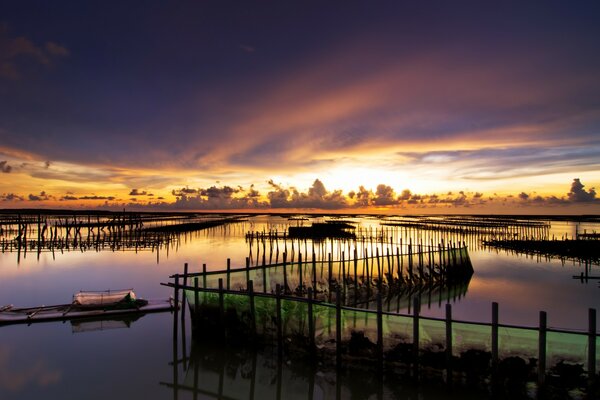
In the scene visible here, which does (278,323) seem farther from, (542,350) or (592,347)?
(592,347)

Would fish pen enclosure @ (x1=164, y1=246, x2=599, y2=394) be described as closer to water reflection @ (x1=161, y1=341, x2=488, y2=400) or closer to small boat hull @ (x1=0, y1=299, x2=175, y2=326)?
water reflection @ (x1=161, y1=341, x2=488, y2=400)

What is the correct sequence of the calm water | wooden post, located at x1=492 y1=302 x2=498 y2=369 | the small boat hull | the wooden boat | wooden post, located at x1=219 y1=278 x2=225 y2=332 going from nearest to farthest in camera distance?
wooden post, located at x1=492 y1=302 x2=498 y2=369 → the calm water → wooden post, located at x1=219 y1=278 x2=225 y2=332 → the small boat hull → the wooden boat

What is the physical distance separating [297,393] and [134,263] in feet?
82.3

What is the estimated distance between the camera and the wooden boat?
16.0m

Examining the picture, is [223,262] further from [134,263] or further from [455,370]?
[455,370]

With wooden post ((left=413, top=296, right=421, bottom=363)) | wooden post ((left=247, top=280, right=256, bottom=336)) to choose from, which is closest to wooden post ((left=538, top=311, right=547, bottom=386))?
wooden post ((left=413, top=296, right=421, bottom=363))

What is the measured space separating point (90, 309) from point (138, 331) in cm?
315

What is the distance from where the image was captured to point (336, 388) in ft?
34.6

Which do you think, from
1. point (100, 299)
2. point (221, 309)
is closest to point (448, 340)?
point (221, 309)

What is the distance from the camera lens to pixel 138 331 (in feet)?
49.8

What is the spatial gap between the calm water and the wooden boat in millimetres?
591

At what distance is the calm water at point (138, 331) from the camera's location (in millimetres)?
10820

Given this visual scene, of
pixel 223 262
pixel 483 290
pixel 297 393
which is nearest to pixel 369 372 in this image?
pixel 297 393

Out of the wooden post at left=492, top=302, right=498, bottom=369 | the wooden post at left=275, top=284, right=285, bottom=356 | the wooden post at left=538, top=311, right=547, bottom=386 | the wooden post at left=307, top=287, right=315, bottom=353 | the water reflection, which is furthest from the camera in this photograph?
the wooden post at left=275, top=284, right=285, bottom=356
